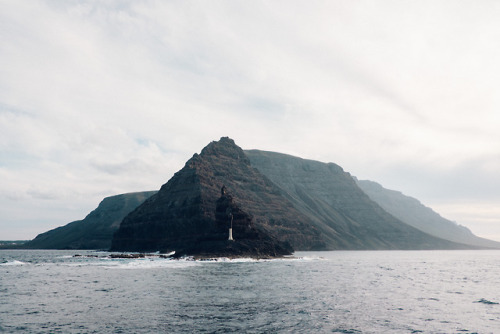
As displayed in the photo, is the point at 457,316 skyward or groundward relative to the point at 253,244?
groundward

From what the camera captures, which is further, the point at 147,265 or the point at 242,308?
the point at 147,265

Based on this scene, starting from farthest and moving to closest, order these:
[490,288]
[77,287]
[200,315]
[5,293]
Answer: [490,288] < [77,287] < [5,293] < [200,315]

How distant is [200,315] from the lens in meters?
36.0

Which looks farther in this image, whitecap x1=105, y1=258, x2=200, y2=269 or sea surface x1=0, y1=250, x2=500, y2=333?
whitecap x1=105, y1=258, x2=200, y2=269

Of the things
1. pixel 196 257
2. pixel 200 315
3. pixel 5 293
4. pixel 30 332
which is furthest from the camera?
pixel 196 257

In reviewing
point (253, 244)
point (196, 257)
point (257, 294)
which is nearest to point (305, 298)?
point (257, 294)

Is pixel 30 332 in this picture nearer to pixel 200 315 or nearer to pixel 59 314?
pixel 59 314

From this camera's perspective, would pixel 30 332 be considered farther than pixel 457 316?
No

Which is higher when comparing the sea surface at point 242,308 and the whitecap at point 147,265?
Result: the whitecap at point 147,265

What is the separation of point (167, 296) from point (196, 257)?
87698 mm

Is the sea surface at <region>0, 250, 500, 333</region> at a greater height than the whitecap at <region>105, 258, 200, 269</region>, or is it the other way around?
the whitecap at <region>105, 258, 200, 269</region>

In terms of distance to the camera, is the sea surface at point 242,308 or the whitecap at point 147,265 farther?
the whitecap at point 147,265

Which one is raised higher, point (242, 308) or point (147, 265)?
point (147, 265)

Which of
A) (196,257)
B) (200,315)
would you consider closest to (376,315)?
(200,315)
